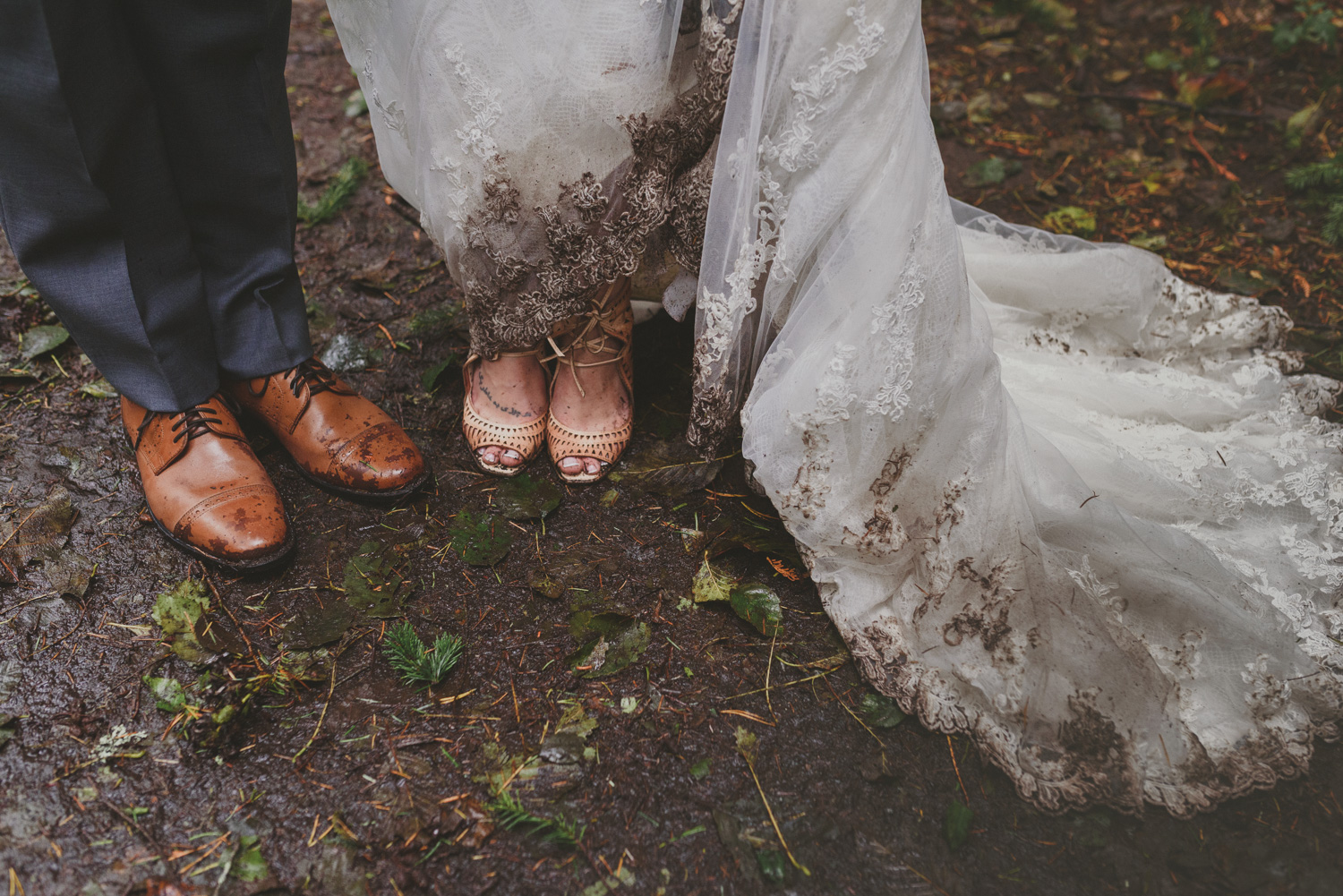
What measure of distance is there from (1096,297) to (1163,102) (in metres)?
1.78

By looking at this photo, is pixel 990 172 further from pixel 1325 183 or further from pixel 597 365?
pixel 597 365

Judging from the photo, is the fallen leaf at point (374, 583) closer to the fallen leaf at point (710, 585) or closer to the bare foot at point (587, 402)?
the bare foot at point (587, 402)

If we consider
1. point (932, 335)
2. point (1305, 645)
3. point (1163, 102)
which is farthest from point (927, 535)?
point (1163, 102)

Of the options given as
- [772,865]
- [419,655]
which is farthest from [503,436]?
[772,865]

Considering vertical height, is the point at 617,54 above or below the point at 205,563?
above

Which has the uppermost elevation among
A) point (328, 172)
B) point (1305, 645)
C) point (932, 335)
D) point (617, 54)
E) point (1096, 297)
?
point (617, 54)

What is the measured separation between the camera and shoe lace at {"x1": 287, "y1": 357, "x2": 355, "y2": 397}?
65.9 inches

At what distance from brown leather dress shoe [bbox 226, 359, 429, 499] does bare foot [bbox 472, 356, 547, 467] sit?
172 mm

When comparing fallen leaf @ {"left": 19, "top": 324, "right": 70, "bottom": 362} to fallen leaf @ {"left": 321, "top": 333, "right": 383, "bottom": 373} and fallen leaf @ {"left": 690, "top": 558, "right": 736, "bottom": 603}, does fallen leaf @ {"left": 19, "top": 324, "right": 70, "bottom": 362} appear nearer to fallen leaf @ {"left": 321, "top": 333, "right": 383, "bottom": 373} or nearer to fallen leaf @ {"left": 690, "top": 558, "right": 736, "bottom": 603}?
fallen leaf @ {"left": 321, "top": 333, "right": 383, "bottom": 373}

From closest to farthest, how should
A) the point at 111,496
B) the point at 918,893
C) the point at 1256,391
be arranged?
the point at 918,893 → the point at 111,496 → the point at 1256,391

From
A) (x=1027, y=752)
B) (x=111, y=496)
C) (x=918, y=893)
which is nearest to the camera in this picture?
(x=918, y=893)

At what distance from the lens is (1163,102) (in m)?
3.07

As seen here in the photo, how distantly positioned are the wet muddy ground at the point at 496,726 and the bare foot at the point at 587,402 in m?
0.07

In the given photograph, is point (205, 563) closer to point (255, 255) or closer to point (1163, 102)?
point (255, 255)
